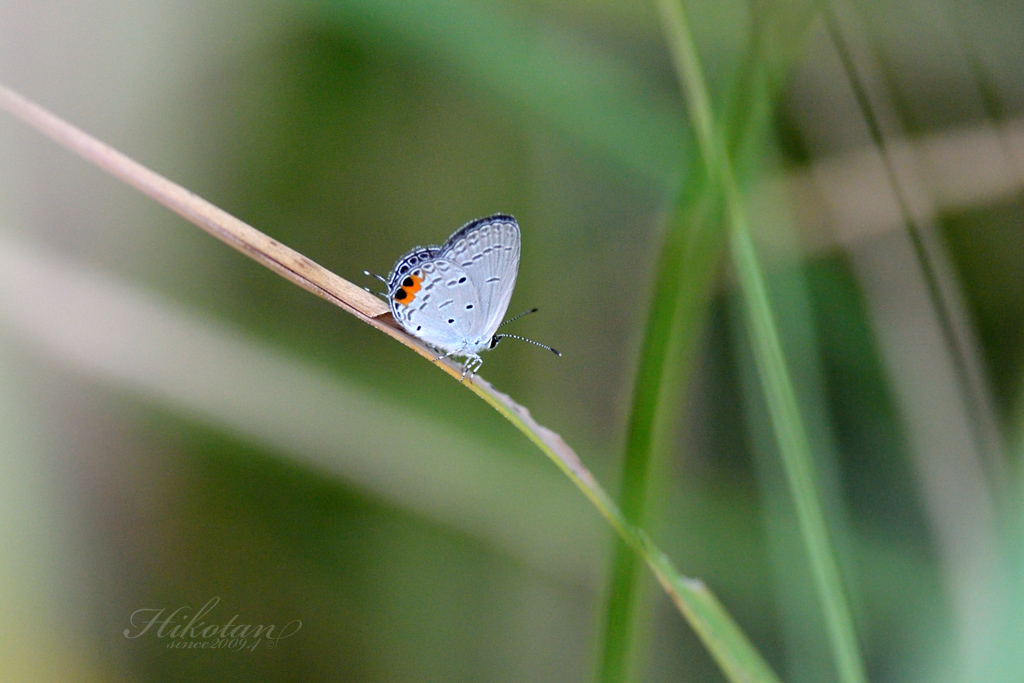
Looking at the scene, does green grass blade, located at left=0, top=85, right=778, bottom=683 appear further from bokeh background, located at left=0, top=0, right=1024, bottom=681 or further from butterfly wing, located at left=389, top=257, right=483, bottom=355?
bokeh background, located at left=0, top=0, right=1024, bottom=681

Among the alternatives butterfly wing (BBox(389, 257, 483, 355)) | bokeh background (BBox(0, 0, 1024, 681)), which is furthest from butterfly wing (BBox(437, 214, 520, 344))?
bokeh background (BBox(0, 0, 1024, 681))

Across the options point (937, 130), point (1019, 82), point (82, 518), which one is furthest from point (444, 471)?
point (1019, 82)

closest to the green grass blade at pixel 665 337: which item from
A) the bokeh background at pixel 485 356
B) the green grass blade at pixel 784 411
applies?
the green grass blade at pixel 784 411

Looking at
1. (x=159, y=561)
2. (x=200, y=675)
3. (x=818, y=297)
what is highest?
(x=818, y=297)

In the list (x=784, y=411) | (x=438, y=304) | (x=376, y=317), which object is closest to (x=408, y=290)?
(x=438, y=304)

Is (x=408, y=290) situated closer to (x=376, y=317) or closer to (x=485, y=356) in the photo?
(x=376, y=317)

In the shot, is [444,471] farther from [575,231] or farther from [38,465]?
[38,465]
